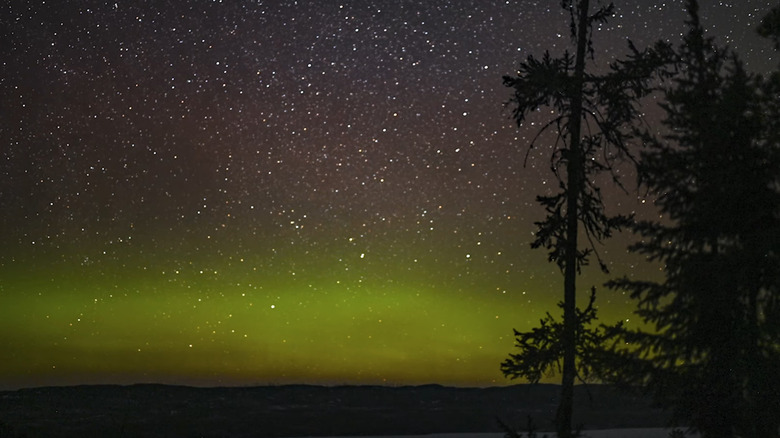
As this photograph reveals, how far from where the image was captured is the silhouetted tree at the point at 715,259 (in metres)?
22.2

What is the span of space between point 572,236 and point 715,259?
777 cm

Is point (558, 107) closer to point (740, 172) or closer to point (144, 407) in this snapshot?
point (740, 172)

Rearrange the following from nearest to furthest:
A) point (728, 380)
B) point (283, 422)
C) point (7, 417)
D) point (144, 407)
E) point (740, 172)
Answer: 1. point (728, 380)
2. point (740, 172)
3. point (7, 417)
4. point (283, 422)
5. point (144, 407)

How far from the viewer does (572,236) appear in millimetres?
17516

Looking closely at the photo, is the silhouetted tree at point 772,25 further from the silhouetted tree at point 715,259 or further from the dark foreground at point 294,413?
the dark foreground at point 294,413

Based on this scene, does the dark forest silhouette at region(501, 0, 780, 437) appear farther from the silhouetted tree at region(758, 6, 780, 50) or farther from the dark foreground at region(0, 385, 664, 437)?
the dark foreground at region(0, 385, 664, 437)

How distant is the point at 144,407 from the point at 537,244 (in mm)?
121580

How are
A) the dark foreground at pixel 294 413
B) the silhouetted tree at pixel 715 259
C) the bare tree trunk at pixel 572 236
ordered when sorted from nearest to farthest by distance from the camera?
1. the bare tree trunk at pixel 572 236
2. the silhouetted tree at pixel 715 259
3. the dark foreground at pixel 294 413

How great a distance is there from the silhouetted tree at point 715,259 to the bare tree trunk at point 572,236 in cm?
415

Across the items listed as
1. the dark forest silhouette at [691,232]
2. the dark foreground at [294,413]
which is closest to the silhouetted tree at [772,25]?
the dark forest silhouette at [691,232]

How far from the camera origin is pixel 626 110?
17812mm

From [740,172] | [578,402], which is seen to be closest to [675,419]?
[740,172]

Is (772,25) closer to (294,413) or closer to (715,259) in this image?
(715,259)

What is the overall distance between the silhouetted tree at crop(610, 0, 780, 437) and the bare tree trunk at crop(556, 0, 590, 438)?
4.15m
